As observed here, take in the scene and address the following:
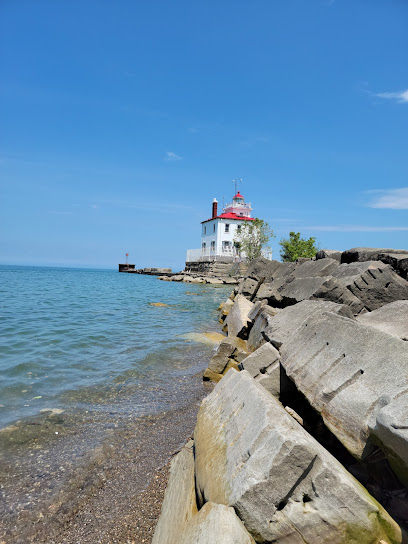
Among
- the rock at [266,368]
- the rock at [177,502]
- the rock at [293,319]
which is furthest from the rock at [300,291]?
the rock at [177,502]

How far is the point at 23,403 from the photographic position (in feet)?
21.4

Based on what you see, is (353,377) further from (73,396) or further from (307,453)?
(73,396)

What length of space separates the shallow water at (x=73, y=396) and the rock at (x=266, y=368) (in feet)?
5.93

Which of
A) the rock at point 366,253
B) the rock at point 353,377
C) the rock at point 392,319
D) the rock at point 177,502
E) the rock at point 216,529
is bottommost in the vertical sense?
the rock at point 177,502

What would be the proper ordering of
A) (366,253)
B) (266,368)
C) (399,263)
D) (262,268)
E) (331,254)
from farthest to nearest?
(262,268) → (331,254) → (366,253) → (399,263) → (266,368)

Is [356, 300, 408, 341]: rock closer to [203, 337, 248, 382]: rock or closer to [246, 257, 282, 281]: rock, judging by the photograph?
[203, 337, 248, 382]: rock

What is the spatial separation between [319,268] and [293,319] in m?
5.09

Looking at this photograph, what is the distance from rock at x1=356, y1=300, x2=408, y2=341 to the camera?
14.9 feet

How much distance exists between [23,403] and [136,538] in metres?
4.14

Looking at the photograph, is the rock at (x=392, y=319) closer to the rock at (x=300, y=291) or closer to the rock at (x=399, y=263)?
the rock at (x=300, y=291)

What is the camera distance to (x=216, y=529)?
229 cm

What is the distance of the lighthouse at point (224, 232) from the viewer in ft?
189

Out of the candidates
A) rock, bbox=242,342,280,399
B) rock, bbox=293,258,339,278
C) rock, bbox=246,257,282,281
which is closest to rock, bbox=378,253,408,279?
rock, bbox=293,258,339,278

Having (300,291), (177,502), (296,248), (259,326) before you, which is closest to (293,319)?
(259,326)
